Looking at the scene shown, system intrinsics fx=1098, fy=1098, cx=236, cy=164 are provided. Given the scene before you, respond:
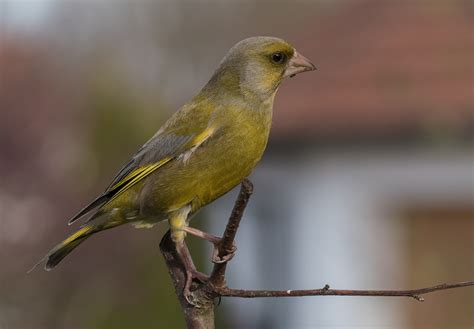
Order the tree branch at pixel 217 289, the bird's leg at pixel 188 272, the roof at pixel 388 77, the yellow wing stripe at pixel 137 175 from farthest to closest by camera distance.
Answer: the roof at pixel 388 77 → the yellow wing stripe at pixel 137 175 → the bird's leg at pixel 188 272 → the tree branch at pixel 217 289

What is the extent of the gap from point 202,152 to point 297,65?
65 centimetres

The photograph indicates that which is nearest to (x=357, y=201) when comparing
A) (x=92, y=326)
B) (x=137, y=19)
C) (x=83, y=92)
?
(x=92, y=326)

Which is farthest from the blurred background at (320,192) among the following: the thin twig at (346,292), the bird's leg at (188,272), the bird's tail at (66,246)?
the thin twig at (346,292)

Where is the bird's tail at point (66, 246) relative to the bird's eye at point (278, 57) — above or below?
below

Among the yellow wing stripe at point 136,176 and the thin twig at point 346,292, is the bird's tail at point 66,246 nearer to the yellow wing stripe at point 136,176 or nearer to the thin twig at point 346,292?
the yellow wing stripe at point 136,176

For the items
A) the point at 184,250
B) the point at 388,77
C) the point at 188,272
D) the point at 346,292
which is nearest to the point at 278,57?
the point at 184,250

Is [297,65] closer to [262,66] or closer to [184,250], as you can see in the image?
[262,66]

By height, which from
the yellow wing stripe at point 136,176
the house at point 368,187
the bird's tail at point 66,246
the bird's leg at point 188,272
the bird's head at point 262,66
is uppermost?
the house at point 368,187

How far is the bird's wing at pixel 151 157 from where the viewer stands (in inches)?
198

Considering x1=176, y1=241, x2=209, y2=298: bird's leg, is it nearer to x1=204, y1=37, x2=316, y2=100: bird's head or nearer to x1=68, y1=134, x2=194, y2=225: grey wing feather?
x1=68, y1=134, x2=194, y2=225: grey wing feather

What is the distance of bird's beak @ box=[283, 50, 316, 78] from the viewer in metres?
5.14

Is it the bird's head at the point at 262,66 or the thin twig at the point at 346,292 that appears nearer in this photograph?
the thin twig at the point at 346,292

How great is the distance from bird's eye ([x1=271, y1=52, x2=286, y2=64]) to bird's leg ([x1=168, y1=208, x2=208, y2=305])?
84cm

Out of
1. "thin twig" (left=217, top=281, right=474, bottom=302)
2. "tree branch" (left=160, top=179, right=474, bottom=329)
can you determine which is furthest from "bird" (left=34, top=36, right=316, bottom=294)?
"thin twig" (left=217, top=281, right=474, bottom=302)
